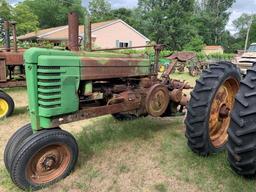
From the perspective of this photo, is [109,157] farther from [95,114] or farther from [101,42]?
[101,42]

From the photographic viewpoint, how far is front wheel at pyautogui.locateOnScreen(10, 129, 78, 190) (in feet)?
9.55

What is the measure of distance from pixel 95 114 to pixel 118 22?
2727 cm

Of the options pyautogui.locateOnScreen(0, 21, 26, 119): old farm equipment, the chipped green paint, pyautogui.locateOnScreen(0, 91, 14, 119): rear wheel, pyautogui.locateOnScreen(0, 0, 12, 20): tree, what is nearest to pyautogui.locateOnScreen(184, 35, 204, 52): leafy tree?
pyautogui.locateOnScreen(0, 0, 12, 20): tree

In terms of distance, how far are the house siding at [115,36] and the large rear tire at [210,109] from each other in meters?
24.2

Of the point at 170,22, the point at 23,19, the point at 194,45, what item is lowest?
the point at 194,45

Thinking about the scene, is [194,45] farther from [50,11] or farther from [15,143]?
[15,143]

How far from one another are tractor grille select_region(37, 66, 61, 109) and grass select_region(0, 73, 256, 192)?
0.93 m

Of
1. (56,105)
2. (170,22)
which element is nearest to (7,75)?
(56,105)

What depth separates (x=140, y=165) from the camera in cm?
363

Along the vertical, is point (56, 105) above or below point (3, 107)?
above

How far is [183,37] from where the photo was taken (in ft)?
122

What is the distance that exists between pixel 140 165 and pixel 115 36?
27127mm

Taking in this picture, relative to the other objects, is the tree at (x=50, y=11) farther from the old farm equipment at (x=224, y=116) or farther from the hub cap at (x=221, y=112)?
the old farm equipment at (x=224, y=116)

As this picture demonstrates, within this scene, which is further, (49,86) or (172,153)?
(172,153)
